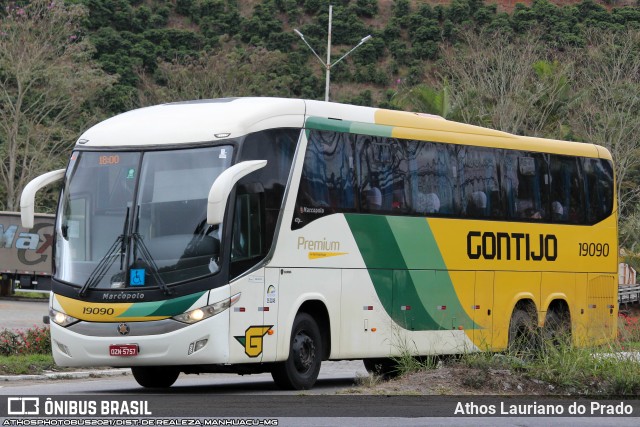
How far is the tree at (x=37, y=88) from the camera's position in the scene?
53375mm

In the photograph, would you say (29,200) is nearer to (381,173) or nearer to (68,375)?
(68,375)

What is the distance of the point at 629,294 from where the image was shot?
160 feet

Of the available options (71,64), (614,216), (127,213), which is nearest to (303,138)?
(127,213)

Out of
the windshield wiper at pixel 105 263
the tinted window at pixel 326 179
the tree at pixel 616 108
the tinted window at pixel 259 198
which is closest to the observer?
the windshield wiper at pixel 105 263

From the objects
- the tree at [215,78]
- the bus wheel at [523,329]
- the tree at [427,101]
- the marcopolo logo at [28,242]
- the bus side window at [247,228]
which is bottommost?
the bus wheel at [523,329]

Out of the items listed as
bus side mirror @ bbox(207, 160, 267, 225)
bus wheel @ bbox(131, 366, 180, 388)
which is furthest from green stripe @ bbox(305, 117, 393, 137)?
bus wheel @ bbox(131, 366, 180, 388)

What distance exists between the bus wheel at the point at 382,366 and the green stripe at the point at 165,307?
471 centimetres

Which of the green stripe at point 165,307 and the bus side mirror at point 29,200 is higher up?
the bus side mirror at point 29,200

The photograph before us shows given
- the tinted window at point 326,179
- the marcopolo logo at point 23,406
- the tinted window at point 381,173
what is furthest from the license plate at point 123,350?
the tinted window at point 381,173

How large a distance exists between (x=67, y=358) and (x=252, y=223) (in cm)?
276

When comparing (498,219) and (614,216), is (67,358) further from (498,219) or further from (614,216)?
(614,216)

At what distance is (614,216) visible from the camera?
2414 centimetres

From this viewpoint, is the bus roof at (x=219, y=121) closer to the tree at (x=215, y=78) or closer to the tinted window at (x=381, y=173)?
the tinted window at (x=381, y=173)

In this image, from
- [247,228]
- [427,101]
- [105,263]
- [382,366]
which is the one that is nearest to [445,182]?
[382,366]
